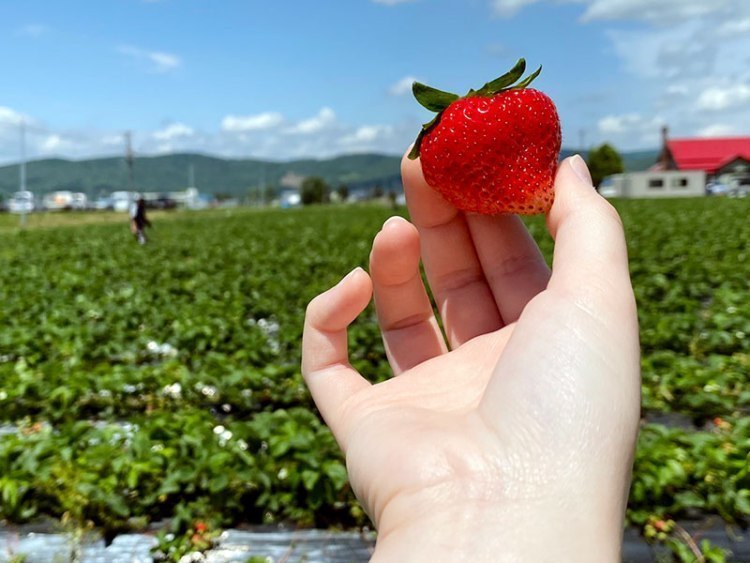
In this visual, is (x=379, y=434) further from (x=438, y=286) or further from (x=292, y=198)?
(x=292, y=198)

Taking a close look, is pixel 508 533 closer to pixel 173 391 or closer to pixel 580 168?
pixel 580 168

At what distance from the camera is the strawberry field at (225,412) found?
120 inches

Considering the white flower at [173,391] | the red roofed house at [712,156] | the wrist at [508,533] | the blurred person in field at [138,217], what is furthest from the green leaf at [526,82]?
the red roofed house at [712,156]

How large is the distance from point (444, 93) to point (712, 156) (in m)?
71.4

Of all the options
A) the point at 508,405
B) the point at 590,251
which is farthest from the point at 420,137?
the point at 508,405

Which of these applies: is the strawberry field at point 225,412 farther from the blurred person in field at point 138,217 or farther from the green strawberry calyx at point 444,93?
the blurred person in field at point 138,217

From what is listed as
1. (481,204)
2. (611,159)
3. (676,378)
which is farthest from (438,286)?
(611,159)

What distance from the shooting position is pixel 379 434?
162 cm

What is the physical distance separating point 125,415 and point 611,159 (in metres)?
70.6

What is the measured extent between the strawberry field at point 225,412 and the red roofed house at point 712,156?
58.2 metres

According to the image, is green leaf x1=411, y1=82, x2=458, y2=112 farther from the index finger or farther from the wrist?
the wrist

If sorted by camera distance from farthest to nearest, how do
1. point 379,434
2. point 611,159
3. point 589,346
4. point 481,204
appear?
1. point 611,159
2. point 481,204
3. point 379,434
4. point 589,346

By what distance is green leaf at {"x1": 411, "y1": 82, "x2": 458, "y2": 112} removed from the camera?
195cm

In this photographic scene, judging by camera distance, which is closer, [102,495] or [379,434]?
[379,434]
